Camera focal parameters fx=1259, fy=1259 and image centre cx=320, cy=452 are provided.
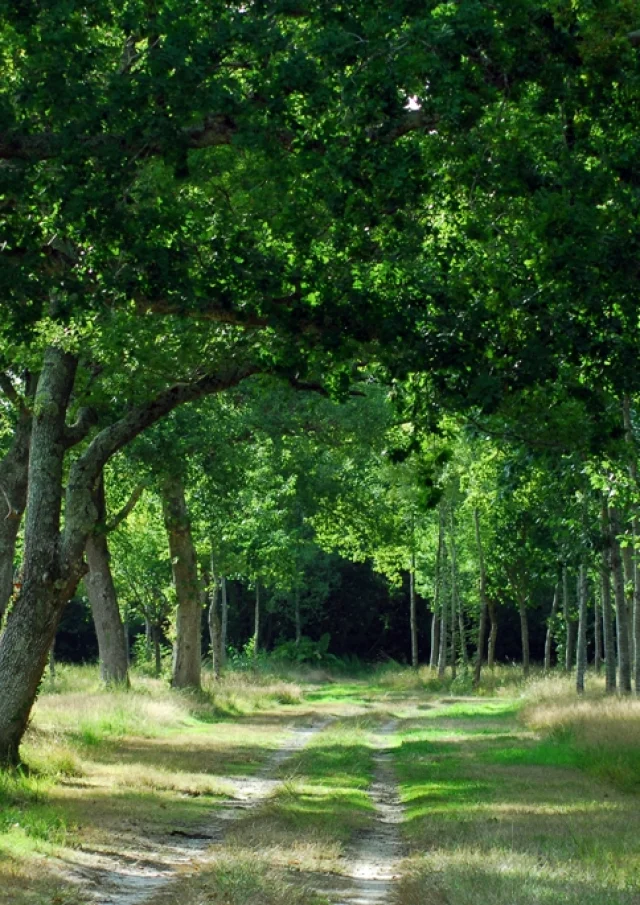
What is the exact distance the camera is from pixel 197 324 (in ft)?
50.4

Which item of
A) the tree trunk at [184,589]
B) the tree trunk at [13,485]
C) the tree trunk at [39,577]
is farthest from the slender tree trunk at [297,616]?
the tree trunk at [39,577]

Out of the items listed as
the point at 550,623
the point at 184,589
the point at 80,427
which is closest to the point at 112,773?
the point at 80,427

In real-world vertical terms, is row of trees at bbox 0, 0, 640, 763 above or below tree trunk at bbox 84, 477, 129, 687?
above

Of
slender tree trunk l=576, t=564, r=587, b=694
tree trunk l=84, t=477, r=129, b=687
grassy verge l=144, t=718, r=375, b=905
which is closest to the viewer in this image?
grassy verge l=144, t=718, r=375, b=905

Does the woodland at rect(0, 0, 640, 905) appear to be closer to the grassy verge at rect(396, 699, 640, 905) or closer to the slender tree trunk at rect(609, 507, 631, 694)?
the grassy verge at rect(396, 699, 640, 905)

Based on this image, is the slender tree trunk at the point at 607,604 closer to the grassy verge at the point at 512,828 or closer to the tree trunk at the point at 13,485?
the grassy verge at the point at 512,828

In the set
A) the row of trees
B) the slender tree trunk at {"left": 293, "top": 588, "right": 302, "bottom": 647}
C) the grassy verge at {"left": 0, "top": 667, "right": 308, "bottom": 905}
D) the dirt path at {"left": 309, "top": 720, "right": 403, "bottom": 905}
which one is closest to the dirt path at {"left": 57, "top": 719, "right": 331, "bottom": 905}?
the grassy verge at {"left": 0, "top": 667, "right": 308, "bottom": 905}

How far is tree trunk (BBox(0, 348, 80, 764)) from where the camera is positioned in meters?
15.9

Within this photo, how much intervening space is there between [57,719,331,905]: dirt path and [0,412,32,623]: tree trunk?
24.9 ft

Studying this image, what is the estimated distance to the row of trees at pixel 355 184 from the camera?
35.8 feet

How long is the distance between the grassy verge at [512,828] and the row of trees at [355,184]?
392 centimetres

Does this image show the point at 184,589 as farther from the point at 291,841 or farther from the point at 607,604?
the point at 291,841

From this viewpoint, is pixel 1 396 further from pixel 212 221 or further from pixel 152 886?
pixel 152 886

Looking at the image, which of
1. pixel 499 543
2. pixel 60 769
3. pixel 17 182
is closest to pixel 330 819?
pixel 60 769
